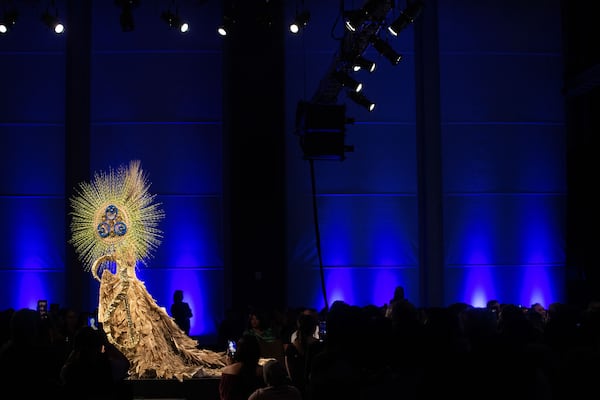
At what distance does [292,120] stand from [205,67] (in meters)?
1.78

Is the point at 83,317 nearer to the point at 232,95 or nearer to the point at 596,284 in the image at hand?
the point at 232,95

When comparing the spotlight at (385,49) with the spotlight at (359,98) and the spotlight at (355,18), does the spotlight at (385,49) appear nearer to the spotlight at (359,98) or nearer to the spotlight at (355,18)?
the spotlight at (355,18)

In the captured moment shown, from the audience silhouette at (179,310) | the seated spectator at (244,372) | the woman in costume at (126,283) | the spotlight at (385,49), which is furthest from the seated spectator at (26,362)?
the audience silhouette at (179,310)

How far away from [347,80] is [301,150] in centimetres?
360

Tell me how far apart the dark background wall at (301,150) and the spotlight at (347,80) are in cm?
298

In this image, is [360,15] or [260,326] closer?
[360,15]

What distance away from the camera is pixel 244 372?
5051 millimetres

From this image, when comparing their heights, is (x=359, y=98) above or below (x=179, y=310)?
above

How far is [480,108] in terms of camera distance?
13.7 metres

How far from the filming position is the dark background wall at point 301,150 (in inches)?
518

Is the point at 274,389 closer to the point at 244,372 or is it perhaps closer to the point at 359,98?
the point at 244,372

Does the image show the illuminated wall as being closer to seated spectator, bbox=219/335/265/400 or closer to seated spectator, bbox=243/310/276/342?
seated spectator, bbox=243/310/276/342

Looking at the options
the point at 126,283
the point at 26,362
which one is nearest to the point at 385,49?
the point at 126,283

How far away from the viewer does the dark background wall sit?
13148 millimetres
